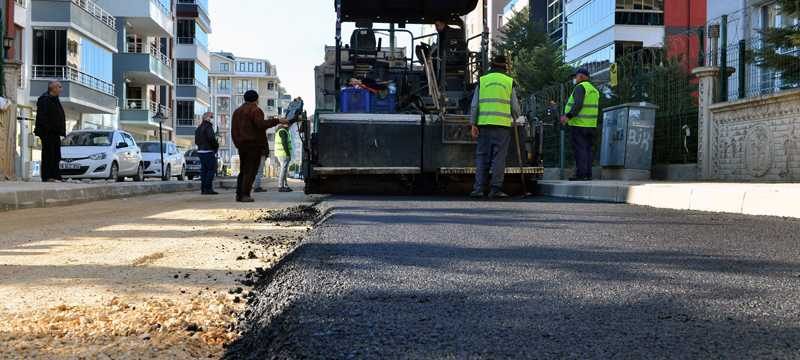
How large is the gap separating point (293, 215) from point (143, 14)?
36.2m

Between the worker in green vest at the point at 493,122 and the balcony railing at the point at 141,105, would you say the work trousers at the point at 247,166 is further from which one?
the balcony railing at the point at 141,105

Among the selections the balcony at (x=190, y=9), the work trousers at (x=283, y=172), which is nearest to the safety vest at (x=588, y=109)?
the work trousers at (x=283, y=172)

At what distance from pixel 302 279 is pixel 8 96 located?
46.8 ft

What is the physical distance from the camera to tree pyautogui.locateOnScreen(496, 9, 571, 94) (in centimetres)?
3064

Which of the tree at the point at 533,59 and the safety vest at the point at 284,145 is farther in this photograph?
the tree at the point at 533,59

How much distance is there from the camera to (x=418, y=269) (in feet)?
11.3

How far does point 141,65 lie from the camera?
40.9 m

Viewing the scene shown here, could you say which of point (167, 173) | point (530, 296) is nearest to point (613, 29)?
point (167, 173)

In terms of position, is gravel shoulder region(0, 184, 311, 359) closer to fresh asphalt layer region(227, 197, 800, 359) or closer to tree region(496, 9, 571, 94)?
fresh asphalt layer region(227, 197, 800, 359)

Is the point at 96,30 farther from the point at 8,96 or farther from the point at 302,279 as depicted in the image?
the point at 302,279

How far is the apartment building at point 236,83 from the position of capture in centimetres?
11988

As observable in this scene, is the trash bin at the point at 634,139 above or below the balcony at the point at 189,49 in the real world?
below

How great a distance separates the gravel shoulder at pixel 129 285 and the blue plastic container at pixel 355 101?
4507 millimetres

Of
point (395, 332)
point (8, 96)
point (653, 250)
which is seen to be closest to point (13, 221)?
point (653, 250)
